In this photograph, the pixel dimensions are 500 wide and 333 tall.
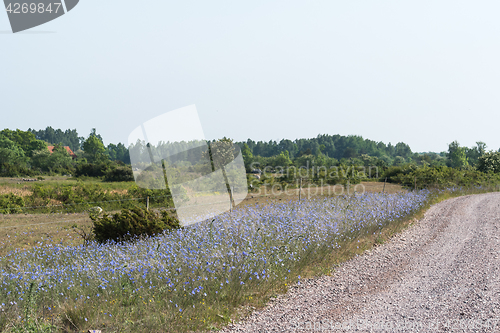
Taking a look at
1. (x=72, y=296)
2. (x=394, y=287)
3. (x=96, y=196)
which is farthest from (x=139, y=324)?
(x=96, y=196)

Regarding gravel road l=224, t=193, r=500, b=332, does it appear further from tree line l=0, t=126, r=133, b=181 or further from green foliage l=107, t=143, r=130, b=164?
green foliage l=107, t=143, r=130, b=164

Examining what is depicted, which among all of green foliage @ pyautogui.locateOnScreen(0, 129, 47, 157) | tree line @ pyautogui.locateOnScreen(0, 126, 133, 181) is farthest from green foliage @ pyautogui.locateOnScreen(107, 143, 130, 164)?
green foliage @ pyautogui.locateOnScreen(0, 129, 47, 157)

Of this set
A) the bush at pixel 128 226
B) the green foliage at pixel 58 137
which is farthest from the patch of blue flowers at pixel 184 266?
the green foliage at pixel 58 137

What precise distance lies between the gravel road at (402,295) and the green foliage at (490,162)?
26.0 m

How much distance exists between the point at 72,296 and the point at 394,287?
15.2 ft

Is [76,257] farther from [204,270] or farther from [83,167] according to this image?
[83,167]

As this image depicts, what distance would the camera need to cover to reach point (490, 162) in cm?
3016

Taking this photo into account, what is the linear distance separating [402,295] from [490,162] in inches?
1239

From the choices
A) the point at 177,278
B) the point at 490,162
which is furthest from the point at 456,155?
the point at 177,278

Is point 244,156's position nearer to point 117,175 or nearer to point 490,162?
point 117,175

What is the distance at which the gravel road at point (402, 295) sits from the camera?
4094 millimetres

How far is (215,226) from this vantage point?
6.62 metres

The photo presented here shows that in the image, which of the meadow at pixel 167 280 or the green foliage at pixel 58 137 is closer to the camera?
→ the meadow at pixel 167 280
